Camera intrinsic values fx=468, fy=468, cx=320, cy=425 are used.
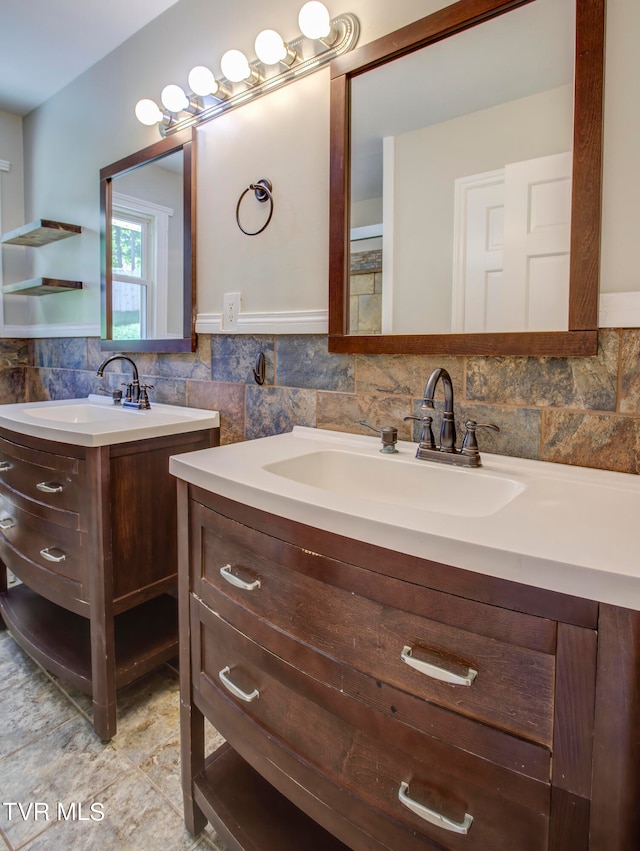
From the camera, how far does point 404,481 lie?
43.7 inches

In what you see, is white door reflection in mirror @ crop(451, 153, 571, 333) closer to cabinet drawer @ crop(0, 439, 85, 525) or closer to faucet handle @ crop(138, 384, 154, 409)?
cabinet drawer @ crop(0, 439, 85, 525)

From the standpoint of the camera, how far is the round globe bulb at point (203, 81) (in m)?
1.60

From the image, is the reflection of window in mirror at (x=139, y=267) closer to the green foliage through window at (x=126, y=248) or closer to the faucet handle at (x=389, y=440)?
the green foliage through window at (x=126, y=248)

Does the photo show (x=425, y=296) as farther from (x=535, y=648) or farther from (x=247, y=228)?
(x=535, y=648)

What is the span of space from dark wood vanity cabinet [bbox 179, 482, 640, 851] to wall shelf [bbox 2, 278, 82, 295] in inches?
73.6

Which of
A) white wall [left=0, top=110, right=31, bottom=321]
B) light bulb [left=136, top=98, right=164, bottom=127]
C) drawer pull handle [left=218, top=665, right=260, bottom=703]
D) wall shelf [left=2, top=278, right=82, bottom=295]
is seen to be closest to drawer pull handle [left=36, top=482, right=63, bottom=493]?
drawer pull handle [left=218, top=665, right=260, bottom=703]

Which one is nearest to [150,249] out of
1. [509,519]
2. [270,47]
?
[270,47]

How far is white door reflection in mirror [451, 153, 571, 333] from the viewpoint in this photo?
1.00m

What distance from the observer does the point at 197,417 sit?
170 centimetres

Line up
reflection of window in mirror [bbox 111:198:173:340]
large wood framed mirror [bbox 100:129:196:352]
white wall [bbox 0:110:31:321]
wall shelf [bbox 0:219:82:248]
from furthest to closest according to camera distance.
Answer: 1. white wall [bbox 0:110:31:321]
2. wall shelf [bbox 0:219:82:248]
3. reflection of window in mirror [bbox 111:198:173:340]
4. large wood framed mirror [bbox 100:129:196:352]

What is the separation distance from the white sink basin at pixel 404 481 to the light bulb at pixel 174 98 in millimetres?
1440

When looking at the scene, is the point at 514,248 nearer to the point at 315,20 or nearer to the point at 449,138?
the point at 449,138

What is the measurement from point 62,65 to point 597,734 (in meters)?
3.10

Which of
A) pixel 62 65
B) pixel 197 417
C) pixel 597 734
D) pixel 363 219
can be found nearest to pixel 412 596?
pixel 597 734
